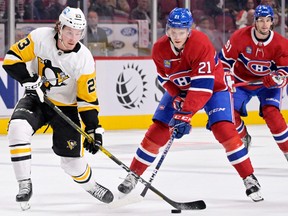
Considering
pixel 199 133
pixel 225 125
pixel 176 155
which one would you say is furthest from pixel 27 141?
pixel 199 133

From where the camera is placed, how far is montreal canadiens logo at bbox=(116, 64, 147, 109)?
384 inches

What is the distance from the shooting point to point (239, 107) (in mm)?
6516

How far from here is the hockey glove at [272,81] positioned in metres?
6.32

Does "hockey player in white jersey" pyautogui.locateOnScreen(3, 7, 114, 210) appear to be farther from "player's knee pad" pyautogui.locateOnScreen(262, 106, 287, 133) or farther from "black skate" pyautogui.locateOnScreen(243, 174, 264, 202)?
"player's knee pad" pyautogui.locateOnScreen(262, 106, 287, 133)

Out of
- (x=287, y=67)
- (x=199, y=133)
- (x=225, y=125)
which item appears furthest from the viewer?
(x=199, y=133)

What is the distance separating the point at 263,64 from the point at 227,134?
142 cm

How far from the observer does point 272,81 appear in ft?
20.8

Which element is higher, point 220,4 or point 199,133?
point 220,4

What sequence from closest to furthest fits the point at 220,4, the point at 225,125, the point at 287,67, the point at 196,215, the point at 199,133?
the point at 196,215
the point at 225,125
the point at 287,67
the point at 199,133
the point at 220,4

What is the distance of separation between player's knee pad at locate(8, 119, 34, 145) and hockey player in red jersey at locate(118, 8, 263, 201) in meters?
0.66

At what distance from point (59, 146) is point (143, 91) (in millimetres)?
4921

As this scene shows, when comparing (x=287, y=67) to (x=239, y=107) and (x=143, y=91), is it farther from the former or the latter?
(x=143, y=91)

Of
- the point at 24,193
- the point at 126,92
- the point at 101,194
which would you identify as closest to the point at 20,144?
the point at 24,193

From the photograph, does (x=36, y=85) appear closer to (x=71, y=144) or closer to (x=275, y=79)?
(x=71, y=144)
